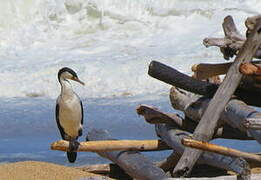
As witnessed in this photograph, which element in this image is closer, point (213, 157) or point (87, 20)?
point (213, 157)

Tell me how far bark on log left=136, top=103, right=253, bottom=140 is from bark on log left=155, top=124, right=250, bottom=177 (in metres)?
0.07

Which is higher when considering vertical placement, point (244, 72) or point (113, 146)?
point (244, 72)

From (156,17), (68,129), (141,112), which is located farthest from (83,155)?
(156,17)

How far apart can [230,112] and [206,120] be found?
12.0 inches

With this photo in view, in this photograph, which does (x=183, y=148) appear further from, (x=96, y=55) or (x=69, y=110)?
(x=96, y=55)

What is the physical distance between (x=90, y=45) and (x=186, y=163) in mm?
14824

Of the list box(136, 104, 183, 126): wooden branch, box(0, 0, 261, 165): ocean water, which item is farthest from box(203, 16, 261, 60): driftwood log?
box(0, 0, 261, 165): ocean water

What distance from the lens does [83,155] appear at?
1001cm

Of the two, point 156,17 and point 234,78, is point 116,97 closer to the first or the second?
point 156,17

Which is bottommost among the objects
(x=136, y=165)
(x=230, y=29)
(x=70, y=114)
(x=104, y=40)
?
(x=104, y=40)

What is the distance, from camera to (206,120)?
5.60 metres

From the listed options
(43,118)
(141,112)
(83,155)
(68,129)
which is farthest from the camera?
(43,118)

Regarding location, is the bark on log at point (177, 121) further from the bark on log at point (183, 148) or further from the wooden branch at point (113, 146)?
the wooden branch at point (113, 146)

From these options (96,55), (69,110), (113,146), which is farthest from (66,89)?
(96,55)
